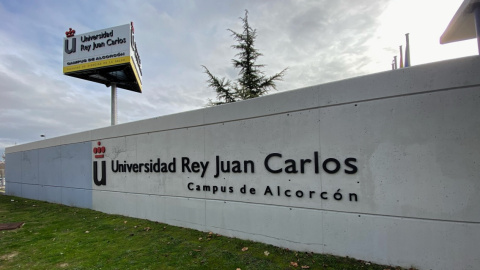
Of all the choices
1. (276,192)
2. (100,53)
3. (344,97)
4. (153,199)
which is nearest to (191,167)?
(153,199)

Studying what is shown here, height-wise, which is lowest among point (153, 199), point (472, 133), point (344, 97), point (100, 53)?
point (153, 199)

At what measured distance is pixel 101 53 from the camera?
56.6 ft

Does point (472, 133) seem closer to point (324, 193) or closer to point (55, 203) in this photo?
point (324, 193)

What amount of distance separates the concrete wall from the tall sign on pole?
1225cm

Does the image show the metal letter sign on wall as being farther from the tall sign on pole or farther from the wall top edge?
the tall sign on pole

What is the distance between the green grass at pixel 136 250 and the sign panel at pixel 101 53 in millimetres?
12160

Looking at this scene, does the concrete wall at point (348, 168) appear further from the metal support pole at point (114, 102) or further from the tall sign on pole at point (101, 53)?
the metal support pole at point (114, 102)

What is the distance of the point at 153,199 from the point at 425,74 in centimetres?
667

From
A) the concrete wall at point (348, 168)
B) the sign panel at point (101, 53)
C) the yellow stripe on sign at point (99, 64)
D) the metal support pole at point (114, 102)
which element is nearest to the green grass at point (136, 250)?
the concrete wall at point (348, 168)

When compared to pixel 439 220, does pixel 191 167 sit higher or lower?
higher

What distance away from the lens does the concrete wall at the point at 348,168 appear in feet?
11.5

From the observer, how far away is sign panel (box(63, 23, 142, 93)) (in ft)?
55.6

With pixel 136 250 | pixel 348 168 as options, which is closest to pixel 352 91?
pixel 348 168

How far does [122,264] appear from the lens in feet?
14.7
